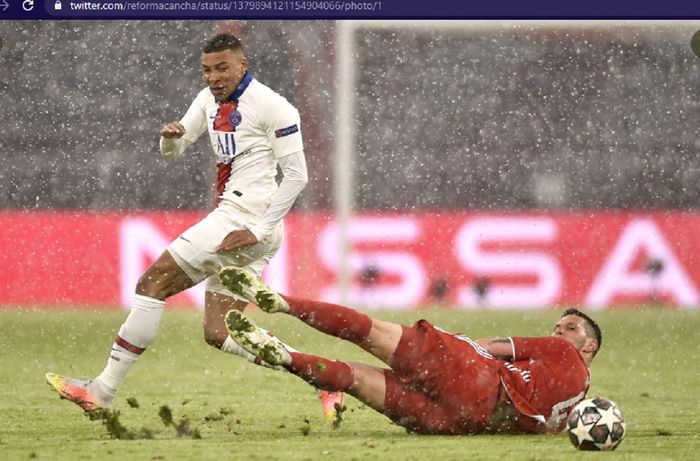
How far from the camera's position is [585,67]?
18281 millimetres

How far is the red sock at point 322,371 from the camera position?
632 centimetres

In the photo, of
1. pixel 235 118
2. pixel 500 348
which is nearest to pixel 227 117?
pixel 235 118

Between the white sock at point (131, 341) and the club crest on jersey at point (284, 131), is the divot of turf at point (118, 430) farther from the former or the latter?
the club crest on jersey at point (284, 131)

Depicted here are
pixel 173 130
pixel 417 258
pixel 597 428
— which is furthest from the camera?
pixel 417 258

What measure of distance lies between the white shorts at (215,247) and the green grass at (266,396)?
737 mm

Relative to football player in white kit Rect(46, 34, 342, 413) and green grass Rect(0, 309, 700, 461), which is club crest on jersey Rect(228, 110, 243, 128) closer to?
football player in white kit Rect(46, 34, 342, 413)

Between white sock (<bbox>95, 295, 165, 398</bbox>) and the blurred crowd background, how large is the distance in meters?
8.07

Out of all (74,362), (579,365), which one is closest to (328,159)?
(74,362)

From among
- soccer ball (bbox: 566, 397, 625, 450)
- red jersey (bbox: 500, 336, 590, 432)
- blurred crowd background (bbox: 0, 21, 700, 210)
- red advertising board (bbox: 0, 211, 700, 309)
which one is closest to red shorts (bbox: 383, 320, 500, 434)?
red jersey (bbox: 500, 336, 590, 432)

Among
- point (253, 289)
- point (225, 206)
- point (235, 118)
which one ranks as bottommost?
point (253, 289)

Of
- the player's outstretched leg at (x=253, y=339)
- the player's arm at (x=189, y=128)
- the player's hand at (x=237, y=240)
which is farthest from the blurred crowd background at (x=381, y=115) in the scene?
the player's outstretched leg at (x=253, y=339)

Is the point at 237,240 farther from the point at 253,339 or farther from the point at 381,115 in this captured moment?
the point at 381,115

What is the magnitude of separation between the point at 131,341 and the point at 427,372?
61.0 inches

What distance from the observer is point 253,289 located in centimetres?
632
